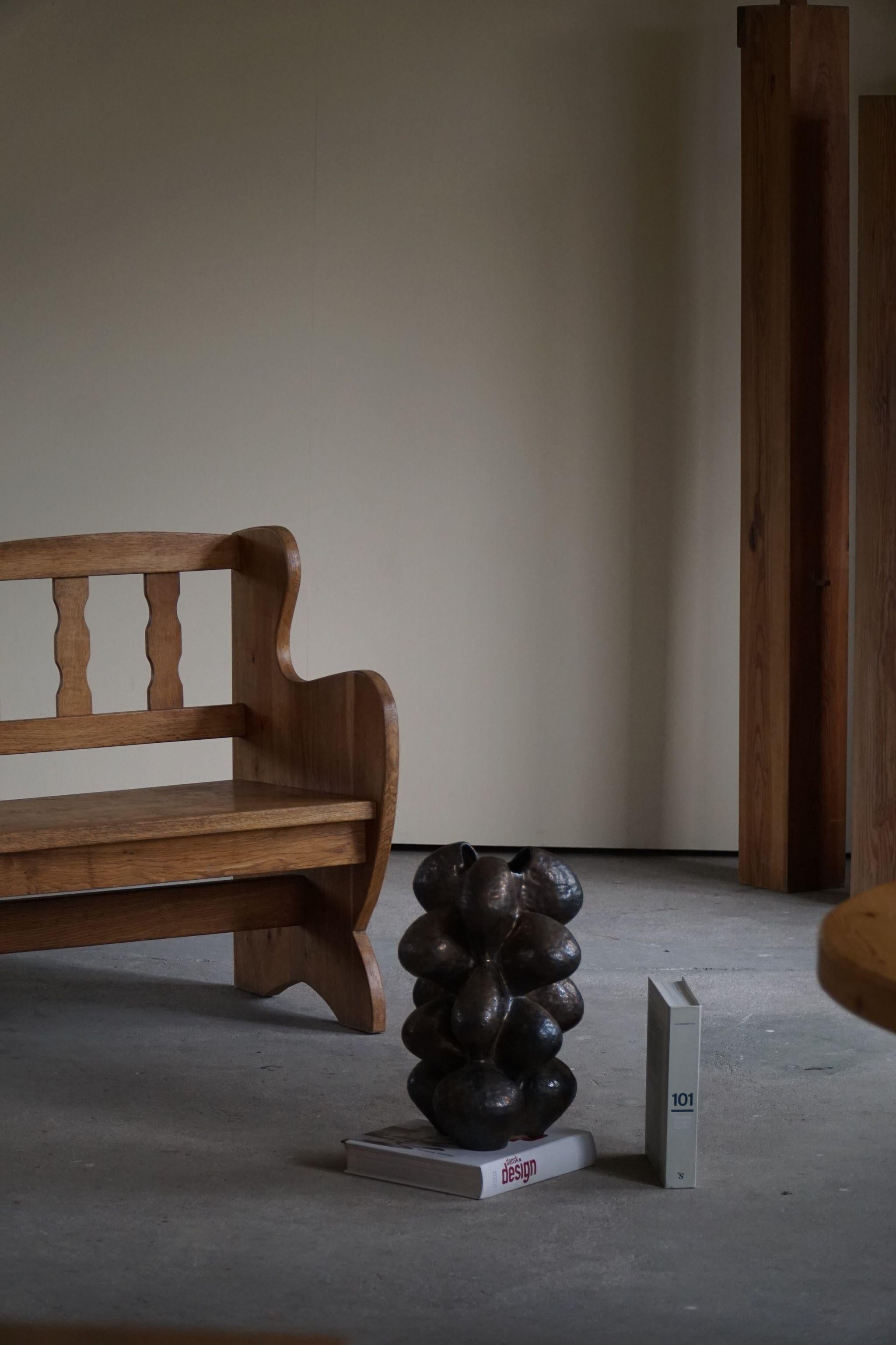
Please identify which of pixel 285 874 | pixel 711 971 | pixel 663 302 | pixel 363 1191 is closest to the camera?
pixel 363 1191

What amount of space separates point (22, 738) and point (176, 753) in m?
1.77

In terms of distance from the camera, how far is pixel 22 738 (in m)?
2.94

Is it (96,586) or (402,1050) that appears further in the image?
(96,586)

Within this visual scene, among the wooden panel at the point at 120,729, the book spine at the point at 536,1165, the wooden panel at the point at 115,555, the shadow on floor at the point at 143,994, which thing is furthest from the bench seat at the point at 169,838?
the book spine at the point at 536,1165

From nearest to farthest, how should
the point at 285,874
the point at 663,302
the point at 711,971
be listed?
the point at 285,874, the point at 711,971, the point at 663,302

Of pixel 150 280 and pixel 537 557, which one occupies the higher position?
pixel 150 280

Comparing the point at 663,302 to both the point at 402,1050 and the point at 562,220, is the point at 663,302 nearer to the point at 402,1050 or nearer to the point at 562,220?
the point at 562,220

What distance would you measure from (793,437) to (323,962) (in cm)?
202

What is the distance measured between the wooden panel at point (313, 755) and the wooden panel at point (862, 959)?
1579 millimetres

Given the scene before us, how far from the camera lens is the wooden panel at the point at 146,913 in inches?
111

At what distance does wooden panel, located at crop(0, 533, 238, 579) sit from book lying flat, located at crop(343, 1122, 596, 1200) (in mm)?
1284

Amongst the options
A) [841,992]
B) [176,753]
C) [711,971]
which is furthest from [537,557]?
[841,992]

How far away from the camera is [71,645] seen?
118 inches

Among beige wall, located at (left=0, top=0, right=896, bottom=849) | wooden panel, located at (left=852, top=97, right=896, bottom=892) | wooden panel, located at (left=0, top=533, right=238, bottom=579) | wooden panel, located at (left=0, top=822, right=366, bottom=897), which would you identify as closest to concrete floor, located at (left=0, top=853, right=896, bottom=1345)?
wooden panel, located at (left=0, top=822, right=366, bottom=897)
